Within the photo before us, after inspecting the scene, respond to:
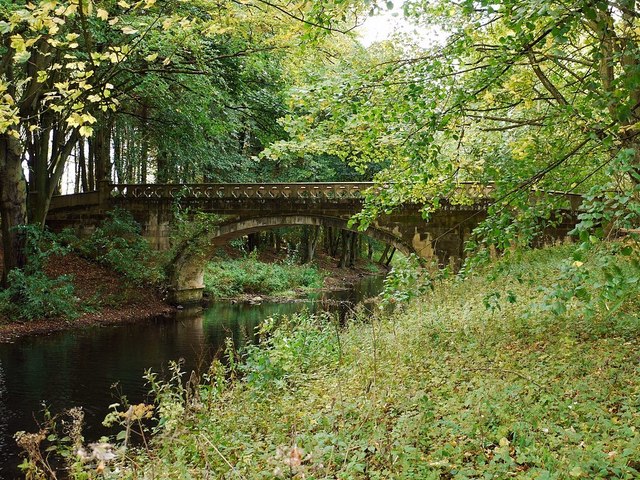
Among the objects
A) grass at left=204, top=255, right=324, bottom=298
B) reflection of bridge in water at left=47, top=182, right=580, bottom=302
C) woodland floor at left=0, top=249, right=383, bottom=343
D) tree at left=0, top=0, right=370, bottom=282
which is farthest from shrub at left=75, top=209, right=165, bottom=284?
grass at left=204, top=255, right=324, bottom=298

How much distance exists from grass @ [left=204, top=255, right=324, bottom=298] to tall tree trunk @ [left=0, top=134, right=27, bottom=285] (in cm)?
914

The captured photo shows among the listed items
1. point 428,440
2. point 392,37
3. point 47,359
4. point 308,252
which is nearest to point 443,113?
point 428,440

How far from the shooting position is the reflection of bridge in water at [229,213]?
1825 centimetres

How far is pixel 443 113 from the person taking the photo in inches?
186

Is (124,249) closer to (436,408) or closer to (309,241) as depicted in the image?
(309,241)

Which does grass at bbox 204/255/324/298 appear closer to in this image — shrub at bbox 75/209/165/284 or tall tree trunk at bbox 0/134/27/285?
shrub at bbox 75/209/165/284

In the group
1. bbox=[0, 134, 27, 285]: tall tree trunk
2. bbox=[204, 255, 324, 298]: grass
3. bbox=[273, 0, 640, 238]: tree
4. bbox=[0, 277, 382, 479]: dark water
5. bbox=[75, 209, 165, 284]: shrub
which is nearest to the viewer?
bbox=[273, 0, 640, 238]: tree

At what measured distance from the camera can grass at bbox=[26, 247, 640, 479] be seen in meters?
3.43

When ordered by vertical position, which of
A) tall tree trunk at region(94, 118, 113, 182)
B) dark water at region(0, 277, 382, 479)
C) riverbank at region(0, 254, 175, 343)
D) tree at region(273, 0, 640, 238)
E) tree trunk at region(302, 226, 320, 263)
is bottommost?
dark water at region(0, 277, 382, 479)

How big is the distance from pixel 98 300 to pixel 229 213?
18.0ft

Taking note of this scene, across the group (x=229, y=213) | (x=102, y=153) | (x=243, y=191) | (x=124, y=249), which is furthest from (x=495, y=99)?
(x=102, y=153)

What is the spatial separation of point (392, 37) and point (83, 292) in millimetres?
12443

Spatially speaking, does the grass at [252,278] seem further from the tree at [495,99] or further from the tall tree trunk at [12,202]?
the tree at [495,99]

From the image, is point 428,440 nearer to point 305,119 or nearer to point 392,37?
point 305,119
